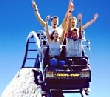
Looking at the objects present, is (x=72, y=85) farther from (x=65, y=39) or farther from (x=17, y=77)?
(x=17, y=77)

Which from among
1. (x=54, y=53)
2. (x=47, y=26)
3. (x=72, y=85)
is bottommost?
(x=72, y=85)

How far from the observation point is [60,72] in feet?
45.9

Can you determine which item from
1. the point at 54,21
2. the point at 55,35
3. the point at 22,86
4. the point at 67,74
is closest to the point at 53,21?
the point at 54,21

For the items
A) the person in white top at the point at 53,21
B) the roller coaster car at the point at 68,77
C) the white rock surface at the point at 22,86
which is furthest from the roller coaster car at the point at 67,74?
the white rock surface at the point at 22,86

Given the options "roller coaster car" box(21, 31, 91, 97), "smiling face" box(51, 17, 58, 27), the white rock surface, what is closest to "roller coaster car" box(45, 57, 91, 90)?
"roller coaster car" box(21, 31, 91, 97)

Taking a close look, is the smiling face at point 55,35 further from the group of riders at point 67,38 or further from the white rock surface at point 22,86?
the white rock surface at point 22,86

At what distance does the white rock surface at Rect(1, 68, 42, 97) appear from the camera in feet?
87.5

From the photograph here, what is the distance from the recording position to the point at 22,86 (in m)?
28.6

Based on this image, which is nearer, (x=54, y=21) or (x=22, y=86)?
(x=54, y=21)

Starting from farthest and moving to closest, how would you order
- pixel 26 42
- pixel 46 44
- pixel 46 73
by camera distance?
pixel 26 42 → pixel 46 44 → pixel 46 73

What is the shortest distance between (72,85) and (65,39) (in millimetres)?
1783

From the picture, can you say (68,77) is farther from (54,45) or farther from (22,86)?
(22,86)

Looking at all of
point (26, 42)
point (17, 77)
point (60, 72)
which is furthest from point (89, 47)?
point (17, 77)

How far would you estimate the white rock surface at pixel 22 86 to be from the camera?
2666cm
